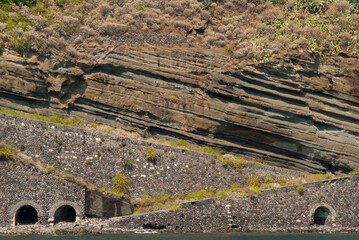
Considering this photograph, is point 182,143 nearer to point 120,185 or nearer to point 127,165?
point 127,165

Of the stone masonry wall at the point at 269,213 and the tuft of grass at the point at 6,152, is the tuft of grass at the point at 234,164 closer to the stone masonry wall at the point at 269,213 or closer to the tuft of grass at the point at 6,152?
the stone masonry wall at the point at 269,213

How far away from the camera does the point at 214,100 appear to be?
4353cm

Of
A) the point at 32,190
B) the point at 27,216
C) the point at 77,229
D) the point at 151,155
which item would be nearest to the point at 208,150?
the point at 151,155

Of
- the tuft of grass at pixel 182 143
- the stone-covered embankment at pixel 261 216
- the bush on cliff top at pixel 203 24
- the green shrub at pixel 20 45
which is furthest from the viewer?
the bush on cliff top at pixel 203 24

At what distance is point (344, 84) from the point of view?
43.9m

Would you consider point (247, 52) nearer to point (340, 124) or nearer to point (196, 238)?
point (340, 124)

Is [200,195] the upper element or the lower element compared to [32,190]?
lower

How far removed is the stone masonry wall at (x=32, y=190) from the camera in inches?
1415

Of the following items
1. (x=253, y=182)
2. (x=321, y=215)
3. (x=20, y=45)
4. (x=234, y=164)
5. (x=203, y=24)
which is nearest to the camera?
(x=321, y=215)

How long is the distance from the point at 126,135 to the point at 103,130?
1887 millimetres

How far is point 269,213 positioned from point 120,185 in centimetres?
1044

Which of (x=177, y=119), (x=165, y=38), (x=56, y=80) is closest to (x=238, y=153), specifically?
(x=177, y=119)

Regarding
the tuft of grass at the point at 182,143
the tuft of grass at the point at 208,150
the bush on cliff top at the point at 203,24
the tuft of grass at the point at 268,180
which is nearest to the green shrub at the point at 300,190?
the tuft of grass at the point at 268,180

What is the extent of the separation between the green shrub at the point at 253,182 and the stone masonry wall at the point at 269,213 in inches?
106
